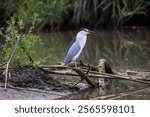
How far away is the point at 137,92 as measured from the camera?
25.3 ft

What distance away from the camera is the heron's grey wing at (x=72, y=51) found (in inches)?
317

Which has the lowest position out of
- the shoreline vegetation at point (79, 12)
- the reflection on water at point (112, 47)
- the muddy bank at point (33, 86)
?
the muddy bank at point (33, 86)

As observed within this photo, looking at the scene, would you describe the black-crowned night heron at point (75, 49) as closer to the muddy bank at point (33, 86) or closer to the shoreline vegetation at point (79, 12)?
the muddy bank at point (33, 86)

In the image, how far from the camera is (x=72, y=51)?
26.7 ft

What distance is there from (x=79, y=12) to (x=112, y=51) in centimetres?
436

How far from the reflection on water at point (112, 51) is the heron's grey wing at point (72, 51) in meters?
0.31

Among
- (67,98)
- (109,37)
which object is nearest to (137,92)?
(67,98)

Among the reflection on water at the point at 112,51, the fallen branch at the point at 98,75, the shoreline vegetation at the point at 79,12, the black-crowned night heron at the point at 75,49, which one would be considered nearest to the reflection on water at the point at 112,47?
the reflection on water at the point at 112,51

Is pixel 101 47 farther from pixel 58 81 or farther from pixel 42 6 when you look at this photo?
pixel 58 81

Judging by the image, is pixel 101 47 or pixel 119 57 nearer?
pixel 119 57

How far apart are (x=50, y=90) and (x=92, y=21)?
31.7 feet

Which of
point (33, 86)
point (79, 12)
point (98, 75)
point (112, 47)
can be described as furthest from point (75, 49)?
point (79, 12)

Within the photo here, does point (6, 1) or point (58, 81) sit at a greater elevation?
point (6, 1)

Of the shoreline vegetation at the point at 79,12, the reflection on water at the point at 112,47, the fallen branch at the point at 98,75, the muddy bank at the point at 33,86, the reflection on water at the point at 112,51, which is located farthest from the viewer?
the shoreline vegetation at the point at 79,12
